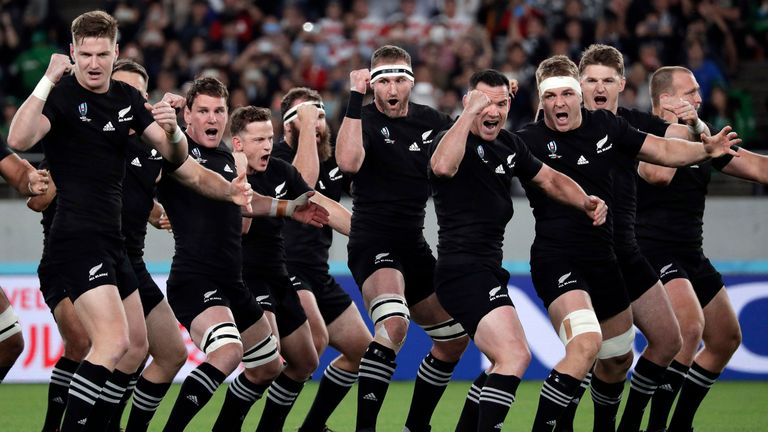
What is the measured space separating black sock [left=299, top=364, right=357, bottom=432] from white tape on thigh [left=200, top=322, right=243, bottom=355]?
4.51ft

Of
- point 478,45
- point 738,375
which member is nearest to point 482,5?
point 478,45

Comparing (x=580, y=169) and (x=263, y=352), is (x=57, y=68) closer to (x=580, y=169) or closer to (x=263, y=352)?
(x=263, y=352)

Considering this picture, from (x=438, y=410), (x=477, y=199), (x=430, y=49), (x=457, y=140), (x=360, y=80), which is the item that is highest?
(x=430, y=49)

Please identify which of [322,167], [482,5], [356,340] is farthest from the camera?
→ [482,5]

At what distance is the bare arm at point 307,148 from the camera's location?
382 inches

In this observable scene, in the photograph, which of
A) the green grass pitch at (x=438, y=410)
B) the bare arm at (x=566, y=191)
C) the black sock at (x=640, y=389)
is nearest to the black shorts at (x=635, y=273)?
the black sock at (x=640, y=389)

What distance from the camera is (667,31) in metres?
17.3

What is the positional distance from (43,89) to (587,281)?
143 inches

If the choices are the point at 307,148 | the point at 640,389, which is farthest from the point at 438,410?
the point at 307,148

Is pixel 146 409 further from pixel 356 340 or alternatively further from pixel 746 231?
pixel 746 231

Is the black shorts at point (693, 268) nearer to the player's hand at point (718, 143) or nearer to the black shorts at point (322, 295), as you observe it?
the player's hand at point (718, 143)

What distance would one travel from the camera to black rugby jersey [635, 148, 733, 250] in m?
9.85

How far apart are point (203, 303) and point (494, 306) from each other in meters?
1.83

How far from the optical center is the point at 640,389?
9.21 meters
